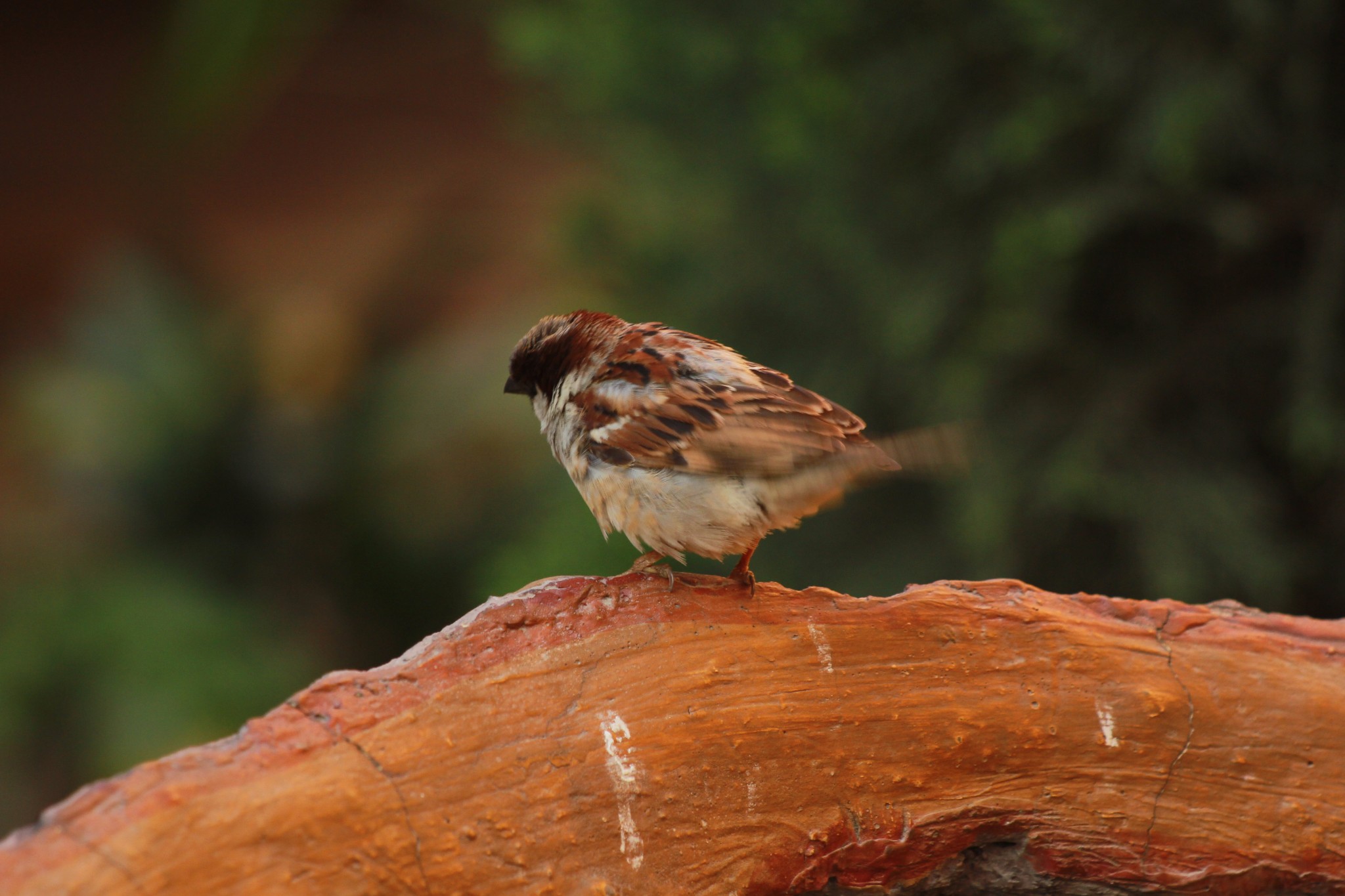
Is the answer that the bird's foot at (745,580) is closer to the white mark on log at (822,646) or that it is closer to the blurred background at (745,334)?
the white mark on log at (822,646)

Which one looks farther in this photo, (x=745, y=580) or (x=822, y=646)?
(x=745, y=580)

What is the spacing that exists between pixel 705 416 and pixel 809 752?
703 millimetres

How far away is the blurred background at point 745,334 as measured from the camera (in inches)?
136

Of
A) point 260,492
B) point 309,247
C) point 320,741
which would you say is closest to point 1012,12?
point 320,741

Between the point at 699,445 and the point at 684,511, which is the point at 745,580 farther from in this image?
the point at 699,445

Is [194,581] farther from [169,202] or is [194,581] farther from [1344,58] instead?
[1344,58]

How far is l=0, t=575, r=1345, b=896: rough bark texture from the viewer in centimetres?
189

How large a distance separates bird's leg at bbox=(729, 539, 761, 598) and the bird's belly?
1.4 inches

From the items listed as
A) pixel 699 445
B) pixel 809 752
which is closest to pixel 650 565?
pixel 699 445

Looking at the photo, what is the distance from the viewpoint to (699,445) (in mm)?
2375

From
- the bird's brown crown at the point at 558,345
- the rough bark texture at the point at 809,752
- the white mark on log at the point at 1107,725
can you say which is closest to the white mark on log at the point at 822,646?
the rough bark texture at the point at 809,752

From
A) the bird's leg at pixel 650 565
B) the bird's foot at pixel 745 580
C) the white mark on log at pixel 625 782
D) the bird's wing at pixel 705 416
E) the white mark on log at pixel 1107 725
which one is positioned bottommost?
the white mark on log at pixel 1107 725

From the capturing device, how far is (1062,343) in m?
3.67

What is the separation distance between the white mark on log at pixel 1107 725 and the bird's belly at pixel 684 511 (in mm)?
720
